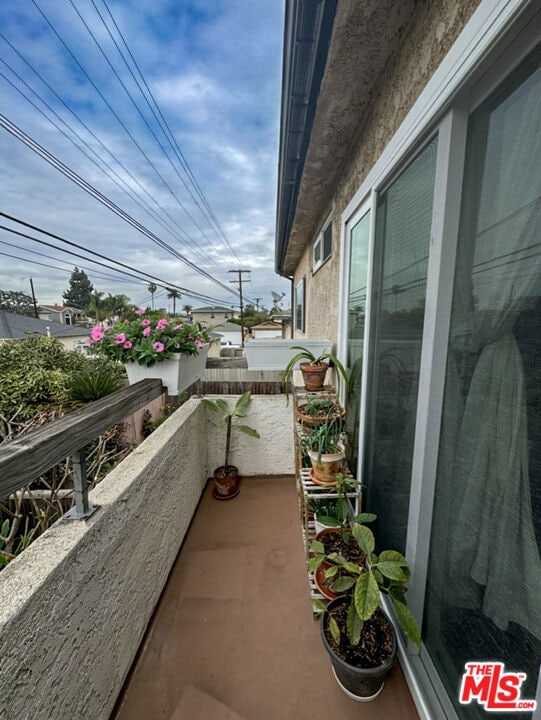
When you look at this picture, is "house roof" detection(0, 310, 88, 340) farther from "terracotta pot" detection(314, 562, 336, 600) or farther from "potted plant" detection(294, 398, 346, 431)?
"terracotta pot" detection(314, 562, 336, 600)

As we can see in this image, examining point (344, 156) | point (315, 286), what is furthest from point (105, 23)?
point (315, 286)

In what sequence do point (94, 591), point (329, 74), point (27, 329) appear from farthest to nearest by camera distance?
point (27, 329) → point (329, 74) → point (94, 591)

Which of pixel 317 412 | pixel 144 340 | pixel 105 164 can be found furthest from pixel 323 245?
pixel 105 164

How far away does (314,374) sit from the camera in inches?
86.7

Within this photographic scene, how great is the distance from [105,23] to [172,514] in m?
5.10

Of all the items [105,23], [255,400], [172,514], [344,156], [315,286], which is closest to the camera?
[172,514]

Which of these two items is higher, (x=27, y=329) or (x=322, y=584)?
(x=27, y=329)

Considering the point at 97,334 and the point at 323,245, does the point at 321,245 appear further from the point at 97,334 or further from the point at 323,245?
the point at 97,334

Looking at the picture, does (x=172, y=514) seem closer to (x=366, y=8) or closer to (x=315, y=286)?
(x=366, y=8)

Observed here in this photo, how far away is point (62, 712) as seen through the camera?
92 cm

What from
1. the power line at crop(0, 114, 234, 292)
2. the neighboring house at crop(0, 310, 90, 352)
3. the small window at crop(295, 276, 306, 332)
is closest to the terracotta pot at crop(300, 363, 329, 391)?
the small window at crop(295, 276, 306, 332)

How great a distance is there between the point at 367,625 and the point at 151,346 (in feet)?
6.06

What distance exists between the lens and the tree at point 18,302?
31.0 meters

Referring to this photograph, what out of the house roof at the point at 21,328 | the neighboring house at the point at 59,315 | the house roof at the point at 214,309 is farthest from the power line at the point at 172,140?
the neighboring house at the point at 59,315
